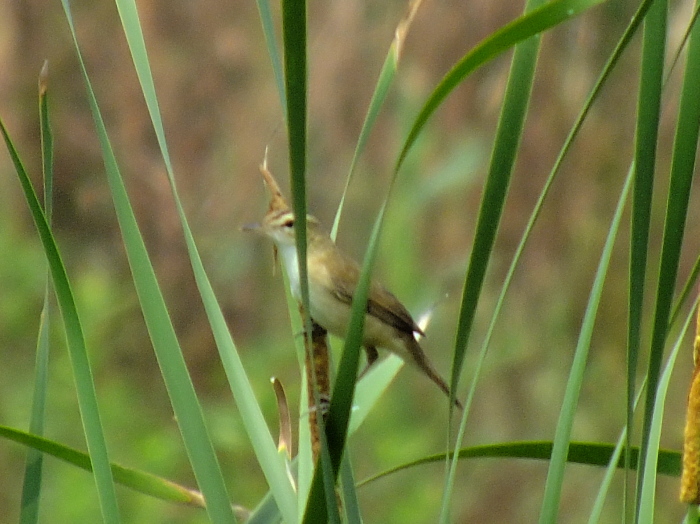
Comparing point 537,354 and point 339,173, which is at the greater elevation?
point 339,173

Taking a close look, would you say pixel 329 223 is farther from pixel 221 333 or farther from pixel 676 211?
pixel 676 211

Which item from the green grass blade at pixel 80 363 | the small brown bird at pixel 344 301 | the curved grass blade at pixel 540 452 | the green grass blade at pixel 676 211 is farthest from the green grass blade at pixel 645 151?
the small brown bird at pixel 344 301

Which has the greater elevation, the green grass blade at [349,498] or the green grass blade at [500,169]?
the green grass blade at [500,169]

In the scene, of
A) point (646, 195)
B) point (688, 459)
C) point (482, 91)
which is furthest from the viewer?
point (482, 91)

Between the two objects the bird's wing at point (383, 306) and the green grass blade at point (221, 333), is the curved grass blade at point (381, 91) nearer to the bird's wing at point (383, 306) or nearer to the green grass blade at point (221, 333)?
the green grass blade at point (221, 333)

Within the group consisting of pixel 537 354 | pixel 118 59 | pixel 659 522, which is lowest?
pixel 659 522

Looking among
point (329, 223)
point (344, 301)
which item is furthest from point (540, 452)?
point (329, 223)

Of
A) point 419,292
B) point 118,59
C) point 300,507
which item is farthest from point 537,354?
point 300,507

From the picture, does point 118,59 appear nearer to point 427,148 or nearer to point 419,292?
point 427,148
